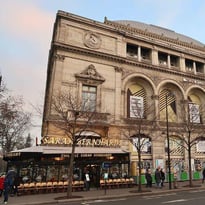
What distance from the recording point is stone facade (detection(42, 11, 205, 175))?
25484 mm

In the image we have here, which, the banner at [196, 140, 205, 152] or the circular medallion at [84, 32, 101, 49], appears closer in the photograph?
the circular medallion at [84, 32, 101, 49]

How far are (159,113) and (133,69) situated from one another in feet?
22.1

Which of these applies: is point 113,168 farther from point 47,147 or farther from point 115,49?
point 115,49

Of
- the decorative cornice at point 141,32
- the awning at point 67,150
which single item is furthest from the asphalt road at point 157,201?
the decorative cornice at point 141,32

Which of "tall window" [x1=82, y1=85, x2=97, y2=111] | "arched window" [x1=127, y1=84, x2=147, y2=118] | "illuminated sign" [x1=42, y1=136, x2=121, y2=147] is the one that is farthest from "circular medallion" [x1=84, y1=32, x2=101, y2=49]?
"illuminated sign" [x1=42, y1=136, x2=121, y2=147]

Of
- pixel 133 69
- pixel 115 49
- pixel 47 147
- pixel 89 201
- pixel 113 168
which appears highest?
pixel 115 49

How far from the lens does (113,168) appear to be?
22.5 meters

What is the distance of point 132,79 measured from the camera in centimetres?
2973

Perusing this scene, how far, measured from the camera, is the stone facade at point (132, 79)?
25.5m

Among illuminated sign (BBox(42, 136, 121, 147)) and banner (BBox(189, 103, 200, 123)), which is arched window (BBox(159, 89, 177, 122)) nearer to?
banner (BBox(189, 103, 200, 123))

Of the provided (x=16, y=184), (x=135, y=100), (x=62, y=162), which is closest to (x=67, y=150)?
(x=62, y=162)

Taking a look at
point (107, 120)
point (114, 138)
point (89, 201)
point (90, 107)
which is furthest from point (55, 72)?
point (89, 201)

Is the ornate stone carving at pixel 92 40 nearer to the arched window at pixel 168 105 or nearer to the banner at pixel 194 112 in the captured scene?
the arched window at pixel 168 105

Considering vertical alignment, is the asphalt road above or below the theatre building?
below
